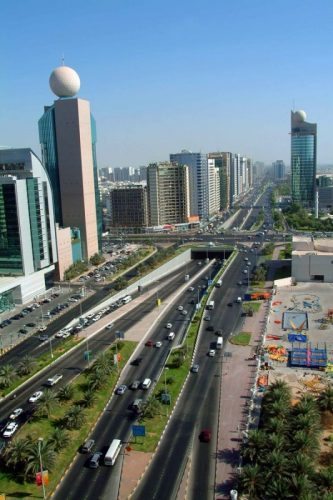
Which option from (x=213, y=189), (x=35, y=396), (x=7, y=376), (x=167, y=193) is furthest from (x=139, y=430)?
(x=213, y=189)

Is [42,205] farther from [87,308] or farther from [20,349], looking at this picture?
[20,349]

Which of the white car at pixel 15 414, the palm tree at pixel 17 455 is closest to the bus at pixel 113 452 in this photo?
the palm tree at pixel 17 455

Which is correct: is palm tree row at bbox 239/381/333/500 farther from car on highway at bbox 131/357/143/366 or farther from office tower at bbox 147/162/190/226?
office tower at bbox 147/162/190/226

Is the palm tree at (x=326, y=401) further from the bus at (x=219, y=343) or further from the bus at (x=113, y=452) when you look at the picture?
the bus at (x=113, y=452)

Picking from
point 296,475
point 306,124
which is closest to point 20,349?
point 296,475

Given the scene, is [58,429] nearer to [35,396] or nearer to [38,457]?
[38,457]
